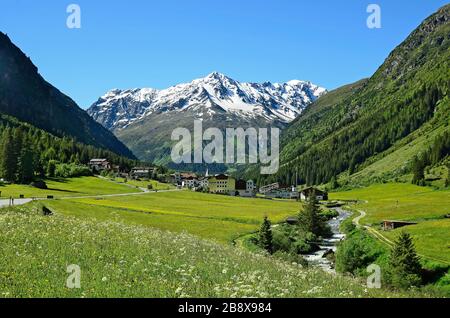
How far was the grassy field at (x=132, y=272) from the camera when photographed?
45.1 feet

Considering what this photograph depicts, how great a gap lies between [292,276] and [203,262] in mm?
4253

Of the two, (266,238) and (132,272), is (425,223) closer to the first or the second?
(266,238)

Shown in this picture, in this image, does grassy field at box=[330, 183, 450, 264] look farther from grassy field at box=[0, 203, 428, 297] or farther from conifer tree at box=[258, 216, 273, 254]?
grassy field at box=[0, 203, 428, 297]

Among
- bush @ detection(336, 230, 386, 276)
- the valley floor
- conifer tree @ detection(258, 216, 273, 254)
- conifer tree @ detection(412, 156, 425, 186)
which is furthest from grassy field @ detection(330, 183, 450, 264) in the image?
the valley floor

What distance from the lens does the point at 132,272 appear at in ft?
53.5

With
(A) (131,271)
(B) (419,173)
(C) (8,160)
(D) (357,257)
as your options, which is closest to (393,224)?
(D) (357,257)

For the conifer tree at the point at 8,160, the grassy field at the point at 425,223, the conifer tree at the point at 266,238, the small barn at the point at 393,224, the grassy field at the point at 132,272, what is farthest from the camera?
the conifer tree at the point at 8,160

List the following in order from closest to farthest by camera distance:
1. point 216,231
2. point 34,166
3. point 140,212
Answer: point 216,231
point 140,212
point 34,166

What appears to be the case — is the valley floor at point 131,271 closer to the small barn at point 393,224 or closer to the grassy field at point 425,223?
the grassy field at point 425,223

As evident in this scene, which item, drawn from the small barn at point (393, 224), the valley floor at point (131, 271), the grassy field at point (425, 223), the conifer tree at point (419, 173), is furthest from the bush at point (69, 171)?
the valley floor at point (131, 271)

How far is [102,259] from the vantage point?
19.0 meters

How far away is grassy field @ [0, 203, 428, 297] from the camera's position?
13758 mm
